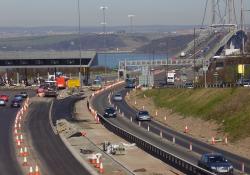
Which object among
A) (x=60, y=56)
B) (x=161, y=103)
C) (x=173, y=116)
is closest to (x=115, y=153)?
(x=173, y=116)

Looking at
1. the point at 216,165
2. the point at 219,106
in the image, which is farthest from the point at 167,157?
the point at 219,106

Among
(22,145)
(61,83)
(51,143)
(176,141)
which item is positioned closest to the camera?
(22,145)

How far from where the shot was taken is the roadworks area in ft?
144

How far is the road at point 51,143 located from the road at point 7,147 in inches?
77.4

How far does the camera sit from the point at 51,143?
5903 cm

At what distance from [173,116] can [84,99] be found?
1431 inches

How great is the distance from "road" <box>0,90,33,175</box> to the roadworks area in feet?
15.0

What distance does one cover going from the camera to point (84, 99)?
119062 millimetres

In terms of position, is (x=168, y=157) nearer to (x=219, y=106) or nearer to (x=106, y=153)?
(x=106, y=153)

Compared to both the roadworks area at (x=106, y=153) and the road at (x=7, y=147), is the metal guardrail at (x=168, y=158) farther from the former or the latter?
the road at (x=7, y=147)

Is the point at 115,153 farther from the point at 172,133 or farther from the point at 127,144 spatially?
the point at 172,133

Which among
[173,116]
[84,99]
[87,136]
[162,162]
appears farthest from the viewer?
[84,99]

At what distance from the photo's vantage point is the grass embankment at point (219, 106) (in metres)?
63.3

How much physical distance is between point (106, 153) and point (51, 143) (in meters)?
7.96
